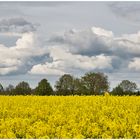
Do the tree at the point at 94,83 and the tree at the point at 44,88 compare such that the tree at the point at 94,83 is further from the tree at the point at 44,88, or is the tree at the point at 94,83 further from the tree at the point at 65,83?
the tree at the point at 44,88

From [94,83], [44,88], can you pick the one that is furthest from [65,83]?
[44,88]

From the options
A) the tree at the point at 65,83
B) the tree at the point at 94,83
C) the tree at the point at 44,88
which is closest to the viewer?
the tree at the point at 44,88

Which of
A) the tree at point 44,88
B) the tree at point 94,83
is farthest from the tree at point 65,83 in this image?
the tree at point 44,88

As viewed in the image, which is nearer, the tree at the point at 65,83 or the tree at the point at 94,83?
the tree at the point at 94,83

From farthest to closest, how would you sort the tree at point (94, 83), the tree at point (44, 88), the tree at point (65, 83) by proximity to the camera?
the tree at point (65, 83) < the tree at point (94, 83) < the tree at point (44, 88)

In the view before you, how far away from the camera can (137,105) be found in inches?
723

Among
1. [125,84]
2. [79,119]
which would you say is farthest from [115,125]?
[125,84]

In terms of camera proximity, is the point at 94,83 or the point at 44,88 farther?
the point at 94,83

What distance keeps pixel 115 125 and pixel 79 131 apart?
1023 millimetres

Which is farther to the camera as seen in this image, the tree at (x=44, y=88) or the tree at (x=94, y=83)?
the tree at (x=94, y=83)

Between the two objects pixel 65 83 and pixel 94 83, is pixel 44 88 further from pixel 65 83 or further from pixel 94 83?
pixel 65 83

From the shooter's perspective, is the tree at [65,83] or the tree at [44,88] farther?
the tree at [65,83]

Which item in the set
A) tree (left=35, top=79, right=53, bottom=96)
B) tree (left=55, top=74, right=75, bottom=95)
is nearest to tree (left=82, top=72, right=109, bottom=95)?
tree (left=55, top=74, right=75, bottom=95)

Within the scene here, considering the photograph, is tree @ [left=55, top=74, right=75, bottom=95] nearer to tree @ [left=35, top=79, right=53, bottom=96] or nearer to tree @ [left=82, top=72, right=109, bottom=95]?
tree @ [left=82, top=72, right=109, bottom=95]
